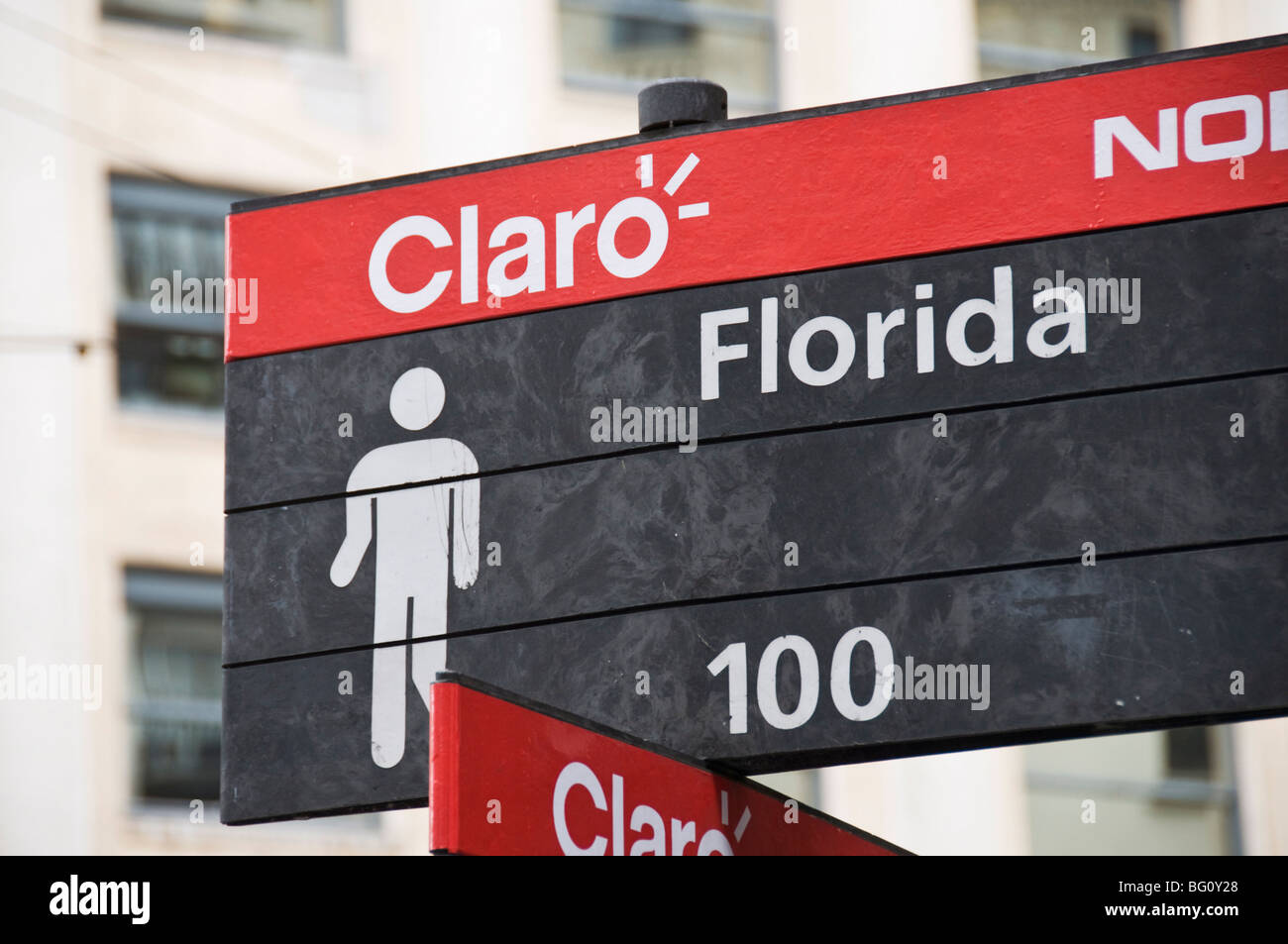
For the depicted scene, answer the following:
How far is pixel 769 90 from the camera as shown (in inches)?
519

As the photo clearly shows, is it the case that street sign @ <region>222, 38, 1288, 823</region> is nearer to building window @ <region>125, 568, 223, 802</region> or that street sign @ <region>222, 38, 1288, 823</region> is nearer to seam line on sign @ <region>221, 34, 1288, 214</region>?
seam line on sign @ <region>221, 34, 1288, 214</region>

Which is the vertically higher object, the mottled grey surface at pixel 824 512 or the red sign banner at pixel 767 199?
the red sign banner at pixel 767 199

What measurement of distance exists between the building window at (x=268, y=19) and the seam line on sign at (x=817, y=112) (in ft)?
26.7

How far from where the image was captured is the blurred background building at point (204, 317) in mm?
11188

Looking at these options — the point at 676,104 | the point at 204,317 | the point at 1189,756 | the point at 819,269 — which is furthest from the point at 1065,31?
the point at 819,269

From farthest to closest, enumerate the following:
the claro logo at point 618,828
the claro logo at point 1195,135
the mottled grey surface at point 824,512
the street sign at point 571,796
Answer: the claro logo at point 1195,135, the mottled grey surface at point 824,512, the claro logo at point 618,828, the street sign at point 571,796

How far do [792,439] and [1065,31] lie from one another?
412 inches

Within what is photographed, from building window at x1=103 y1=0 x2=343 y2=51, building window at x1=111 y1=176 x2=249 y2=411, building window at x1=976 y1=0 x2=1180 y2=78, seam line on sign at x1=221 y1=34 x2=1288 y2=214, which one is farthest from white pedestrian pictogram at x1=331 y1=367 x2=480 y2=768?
building window at x1=976 y1=0 x2=1180 y2=78

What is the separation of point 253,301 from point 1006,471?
1.69m

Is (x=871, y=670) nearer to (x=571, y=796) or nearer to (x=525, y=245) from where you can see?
(x=571, y=796)

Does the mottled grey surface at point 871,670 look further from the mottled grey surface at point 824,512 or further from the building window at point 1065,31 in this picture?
the building window at point 1065,31

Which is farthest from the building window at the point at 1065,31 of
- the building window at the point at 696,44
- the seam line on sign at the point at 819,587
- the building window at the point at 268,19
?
the seam line on sign at the point at 819,587

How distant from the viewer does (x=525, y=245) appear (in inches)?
169
